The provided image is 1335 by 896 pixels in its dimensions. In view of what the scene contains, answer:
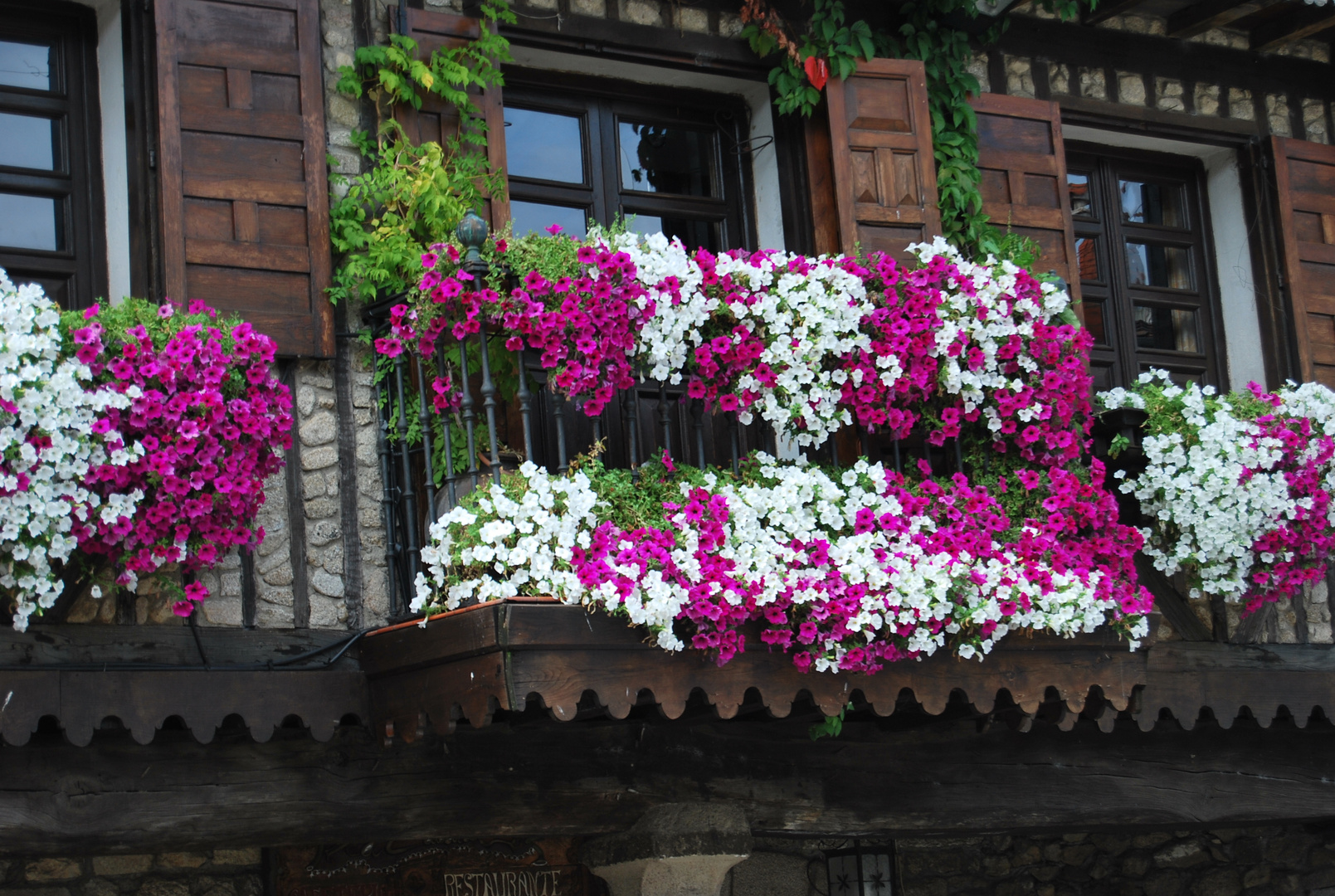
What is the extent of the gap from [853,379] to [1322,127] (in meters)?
3.53

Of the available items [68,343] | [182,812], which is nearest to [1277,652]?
[182,812]

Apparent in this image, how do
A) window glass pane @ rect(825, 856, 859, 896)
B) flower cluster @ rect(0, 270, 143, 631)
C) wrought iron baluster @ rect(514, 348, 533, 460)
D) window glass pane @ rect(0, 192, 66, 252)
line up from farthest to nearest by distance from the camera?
window glass pane @ rect(825, 856, 859, 896)
window glass pane @ rect(0, 192, 66, 252)
wrought iron baluster @ rect(514, 348, 533, 460)
flower cluster @ rect(0, 270, 143, 631)

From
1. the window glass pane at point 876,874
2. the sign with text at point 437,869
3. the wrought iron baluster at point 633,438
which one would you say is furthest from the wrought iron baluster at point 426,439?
the window glass pane at point 876,874

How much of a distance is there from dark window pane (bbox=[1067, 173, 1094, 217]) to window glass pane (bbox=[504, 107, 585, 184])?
93.0 inches

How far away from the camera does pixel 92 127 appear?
17.5 feet

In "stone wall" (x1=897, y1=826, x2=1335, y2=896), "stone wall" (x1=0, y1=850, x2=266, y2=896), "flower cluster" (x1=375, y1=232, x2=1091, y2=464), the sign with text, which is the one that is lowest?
"stone wall" (x1=897, y1=826, x2=1335, y2=896)

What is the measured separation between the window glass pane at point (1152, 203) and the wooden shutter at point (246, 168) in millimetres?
3820

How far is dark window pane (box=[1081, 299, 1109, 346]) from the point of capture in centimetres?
696

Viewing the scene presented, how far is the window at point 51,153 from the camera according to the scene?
519 centimetres

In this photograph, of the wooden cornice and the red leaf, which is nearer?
the wooden cornice

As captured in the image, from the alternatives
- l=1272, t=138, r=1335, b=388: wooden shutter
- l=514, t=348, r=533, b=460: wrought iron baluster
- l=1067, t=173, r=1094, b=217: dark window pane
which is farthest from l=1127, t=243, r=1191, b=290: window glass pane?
l=514, t=348, r=533, b=460: wrought iron baluster

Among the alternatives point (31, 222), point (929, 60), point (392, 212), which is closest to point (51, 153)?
point (31, 222)

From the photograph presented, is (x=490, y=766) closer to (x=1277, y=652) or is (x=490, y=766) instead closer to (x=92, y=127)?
(x=92, y=127)

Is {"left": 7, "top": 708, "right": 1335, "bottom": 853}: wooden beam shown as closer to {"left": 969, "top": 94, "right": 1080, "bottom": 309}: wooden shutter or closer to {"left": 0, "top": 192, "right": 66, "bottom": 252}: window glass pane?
{"left": 0, "top": 192, "right": 66, "bottom": 252}: window glass pane
